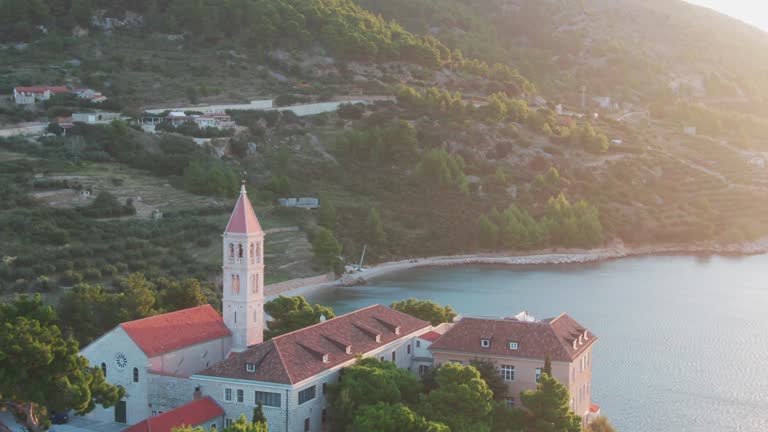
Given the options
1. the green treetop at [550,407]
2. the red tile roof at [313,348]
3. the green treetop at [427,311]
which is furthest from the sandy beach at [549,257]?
the green treetop at [550,407]

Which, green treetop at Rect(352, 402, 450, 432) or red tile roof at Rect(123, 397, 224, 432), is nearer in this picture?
red tile roof at Rect(123, 397, 224, 432)

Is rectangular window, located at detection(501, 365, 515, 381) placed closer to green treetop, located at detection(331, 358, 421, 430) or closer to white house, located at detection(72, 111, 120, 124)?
green treetop, located at detection(331, 358, 421, 430)

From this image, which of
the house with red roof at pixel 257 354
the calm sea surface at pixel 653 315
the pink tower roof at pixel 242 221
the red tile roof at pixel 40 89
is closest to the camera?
the house with red roof at pixel 257 354

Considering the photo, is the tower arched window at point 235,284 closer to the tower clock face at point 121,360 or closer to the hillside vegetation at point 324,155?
the tower clock face at point 121,360

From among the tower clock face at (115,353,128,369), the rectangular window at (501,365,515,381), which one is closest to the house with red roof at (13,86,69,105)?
the tower clock face at (115,353,128,369)

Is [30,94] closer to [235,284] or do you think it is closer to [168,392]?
[235,284]

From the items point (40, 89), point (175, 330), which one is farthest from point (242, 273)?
point (40, 89)
